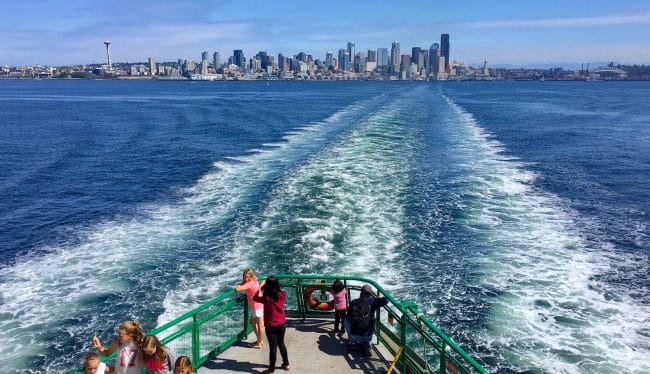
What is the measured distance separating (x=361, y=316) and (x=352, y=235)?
13.5 m

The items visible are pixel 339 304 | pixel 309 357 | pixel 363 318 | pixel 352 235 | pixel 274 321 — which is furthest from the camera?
pixel 352 235

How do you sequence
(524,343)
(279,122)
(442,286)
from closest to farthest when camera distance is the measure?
(524,343) < (442,286) < (279,122)

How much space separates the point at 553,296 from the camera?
58.3ft

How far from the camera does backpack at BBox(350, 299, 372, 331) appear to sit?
968 cm

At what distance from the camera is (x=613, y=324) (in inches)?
632

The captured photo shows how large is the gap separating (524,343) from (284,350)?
8640 millimetres

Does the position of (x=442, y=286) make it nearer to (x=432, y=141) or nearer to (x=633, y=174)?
(x=633, y=174)

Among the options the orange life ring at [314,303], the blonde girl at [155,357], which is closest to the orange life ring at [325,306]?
the orange life ring at [314,303]

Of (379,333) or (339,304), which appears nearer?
(379,333)

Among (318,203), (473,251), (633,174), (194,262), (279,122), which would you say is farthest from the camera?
(279,122)

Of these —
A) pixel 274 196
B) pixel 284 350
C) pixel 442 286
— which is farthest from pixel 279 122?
pixel 284 350

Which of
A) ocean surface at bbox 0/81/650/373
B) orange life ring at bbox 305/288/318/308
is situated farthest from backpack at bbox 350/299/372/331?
ocean surface at bbox 0/81/650/373

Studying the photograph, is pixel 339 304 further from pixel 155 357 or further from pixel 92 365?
pixel 92 365

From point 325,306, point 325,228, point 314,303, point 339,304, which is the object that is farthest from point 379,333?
point 325,228
